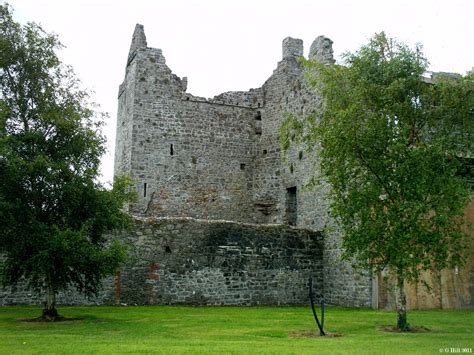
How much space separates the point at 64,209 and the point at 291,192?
13875 mm

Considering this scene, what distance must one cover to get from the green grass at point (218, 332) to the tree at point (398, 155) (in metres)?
1.66

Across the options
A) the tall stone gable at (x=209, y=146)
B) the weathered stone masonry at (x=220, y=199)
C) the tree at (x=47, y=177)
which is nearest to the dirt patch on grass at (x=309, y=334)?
the tree at (x=47, y=177)

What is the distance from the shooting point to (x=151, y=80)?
94.1 ft

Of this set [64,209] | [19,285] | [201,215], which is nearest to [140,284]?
[19,285]

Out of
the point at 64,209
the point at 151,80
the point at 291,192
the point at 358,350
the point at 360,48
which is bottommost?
the point at 358,350

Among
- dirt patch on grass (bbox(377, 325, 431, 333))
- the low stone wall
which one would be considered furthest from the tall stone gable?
dirt patch on grass (bbox(377, 325, 431, 333))

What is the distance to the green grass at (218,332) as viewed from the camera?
10557mm

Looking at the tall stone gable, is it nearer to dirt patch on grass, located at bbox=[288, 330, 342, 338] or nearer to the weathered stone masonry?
the weathered stone masonry

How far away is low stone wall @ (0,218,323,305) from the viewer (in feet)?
67.7

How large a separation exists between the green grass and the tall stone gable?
30.7 ft

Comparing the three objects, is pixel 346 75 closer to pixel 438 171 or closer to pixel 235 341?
pixel 438 171

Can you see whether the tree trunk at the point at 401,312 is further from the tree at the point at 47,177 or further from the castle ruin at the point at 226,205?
the tree at the point at 47,177

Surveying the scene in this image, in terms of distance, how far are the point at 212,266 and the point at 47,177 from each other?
817 cm

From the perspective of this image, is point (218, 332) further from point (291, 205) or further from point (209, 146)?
point (209, 146)
